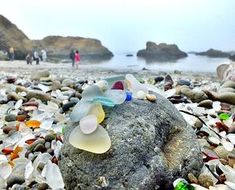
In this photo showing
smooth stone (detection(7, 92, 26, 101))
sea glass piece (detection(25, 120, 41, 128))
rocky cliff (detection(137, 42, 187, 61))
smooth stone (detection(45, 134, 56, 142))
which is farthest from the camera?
rocky cliff (detection(137, 42, 187, 61))

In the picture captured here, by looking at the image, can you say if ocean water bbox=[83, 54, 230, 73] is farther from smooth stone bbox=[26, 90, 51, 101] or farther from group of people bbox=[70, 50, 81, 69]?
smooth stone bbox=[26, 90, 51, 101]

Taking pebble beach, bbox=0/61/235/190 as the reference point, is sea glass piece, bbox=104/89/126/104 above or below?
above

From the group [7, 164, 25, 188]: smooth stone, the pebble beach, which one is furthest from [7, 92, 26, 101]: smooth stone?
[7, 164, 25, 188]: smooth stone

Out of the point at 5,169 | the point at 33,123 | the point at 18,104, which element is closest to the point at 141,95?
the point at 5,169

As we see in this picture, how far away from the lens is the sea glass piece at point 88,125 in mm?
2221

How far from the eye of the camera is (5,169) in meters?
2.72

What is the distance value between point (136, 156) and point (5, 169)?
96 cm

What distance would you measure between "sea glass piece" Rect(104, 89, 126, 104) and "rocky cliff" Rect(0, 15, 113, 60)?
41.2m

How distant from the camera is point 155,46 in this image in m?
60.8

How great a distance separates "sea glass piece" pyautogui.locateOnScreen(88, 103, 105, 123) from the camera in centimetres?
232

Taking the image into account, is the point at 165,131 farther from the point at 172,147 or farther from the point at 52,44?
the point at 52,44

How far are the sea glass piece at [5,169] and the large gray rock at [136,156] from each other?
0.50m

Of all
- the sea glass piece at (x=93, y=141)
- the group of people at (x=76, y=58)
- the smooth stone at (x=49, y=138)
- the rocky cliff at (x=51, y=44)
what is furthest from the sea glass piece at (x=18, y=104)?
the rocky cliff at (x=51, y=44)

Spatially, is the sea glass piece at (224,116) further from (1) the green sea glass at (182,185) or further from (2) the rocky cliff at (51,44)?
(2) the rocky cliff at (51,44)
